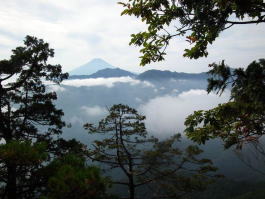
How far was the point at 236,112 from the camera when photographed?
28.6 ft

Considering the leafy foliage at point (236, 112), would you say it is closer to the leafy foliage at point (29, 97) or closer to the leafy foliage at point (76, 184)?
the leafy foliage at point (76, 184)

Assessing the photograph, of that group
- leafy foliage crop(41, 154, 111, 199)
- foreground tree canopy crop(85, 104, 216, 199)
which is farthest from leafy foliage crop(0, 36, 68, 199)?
leafy foliage crop(41, 154, 111, 199)

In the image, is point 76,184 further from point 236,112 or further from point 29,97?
point 29,97

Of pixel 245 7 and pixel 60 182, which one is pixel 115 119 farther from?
pixel 245 7

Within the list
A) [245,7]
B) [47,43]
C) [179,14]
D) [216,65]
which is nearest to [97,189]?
[216,65]

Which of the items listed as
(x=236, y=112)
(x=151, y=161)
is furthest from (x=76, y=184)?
(x=151, y=161)

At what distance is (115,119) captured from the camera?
19312mm

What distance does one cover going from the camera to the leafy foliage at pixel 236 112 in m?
7.05

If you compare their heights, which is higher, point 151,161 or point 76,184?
point 76,184

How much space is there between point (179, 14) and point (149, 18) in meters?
0.81

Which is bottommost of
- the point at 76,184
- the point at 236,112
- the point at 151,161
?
the point at 151,161

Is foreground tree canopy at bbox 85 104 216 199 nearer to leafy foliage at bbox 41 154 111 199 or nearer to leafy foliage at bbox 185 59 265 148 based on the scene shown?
leafy foliage at bbox 185 59 265 148

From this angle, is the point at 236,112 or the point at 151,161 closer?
the point at 236,112

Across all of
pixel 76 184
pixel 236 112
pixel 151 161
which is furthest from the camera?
pixel 151 161
